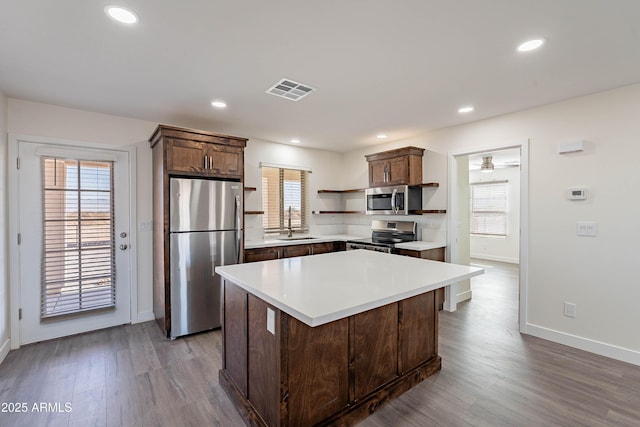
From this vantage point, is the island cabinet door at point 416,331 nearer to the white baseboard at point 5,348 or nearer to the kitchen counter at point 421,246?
the kitchen counter at point 421,246

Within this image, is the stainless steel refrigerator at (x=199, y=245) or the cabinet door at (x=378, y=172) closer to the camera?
the stainless steel refrigerator at (x=199, y=245)

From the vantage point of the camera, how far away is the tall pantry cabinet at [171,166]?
313 centimetres

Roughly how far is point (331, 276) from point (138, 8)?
1952mm

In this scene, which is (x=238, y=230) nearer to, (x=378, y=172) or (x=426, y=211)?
(x=378, y=172)

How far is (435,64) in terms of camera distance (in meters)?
2.28

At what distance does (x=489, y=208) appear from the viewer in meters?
7.96

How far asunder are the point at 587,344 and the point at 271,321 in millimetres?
3179

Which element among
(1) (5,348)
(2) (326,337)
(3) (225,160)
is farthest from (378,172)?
(1) (5,348)

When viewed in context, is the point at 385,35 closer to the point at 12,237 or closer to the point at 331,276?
the point at 331,276

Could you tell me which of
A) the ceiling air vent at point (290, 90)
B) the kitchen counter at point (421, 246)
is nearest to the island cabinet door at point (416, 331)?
the kitchen counter at point (421, 246)

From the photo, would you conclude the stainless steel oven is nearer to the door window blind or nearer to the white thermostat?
the white thermostat

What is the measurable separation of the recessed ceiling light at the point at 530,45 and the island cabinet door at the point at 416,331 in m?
1.90

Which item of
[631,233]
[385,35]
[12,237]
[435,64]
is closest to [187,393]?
[12,237]

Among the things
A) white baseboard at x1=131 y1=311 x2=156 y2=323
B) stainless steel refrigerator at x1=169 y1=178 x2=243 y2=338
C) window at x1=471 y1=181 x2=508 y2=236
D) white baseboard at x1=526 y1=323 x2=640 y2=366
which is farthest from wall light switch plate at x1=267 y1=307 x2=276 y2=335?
window at x1=471 y1=181 x2=508 y2=236
